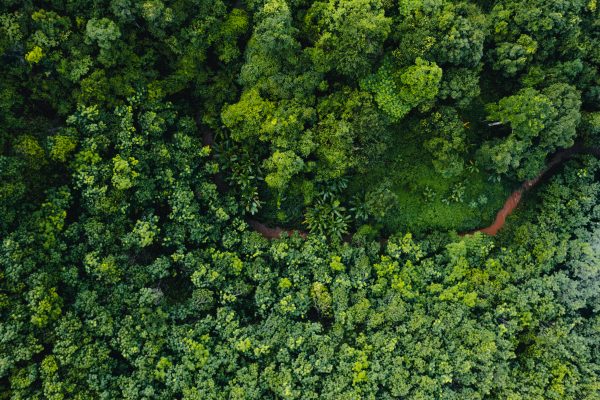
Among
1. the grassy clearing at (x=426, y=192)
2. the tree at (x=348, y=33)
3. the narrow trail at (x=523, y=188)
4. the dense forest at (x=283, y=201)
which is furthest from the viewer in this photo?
the narrow trail at (x=523, y=188)

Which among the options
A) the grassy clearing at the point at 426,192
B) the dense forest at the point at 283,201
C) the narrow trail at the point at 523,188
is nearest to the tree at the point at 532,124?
the dense forest at the point at 283,201

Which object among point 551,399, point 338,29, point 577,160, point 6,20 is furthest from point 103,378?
point 577,160

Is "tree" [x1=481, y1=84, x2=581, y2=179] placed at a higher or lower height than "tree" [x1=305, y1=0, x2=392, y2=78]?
lower

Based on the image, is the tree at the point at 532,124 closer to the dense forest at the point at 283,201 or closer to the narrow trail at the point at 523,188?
the dense forest at the point at 283,201

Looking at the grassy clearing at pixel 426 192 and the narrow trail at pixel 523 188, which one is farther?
the narrow trail at pixel 523 188

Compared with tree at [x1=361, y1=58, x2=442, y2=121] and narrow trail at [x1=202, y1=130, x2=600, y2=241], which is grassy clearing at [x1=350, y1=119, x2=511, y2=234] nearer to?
narrow trail at [x1=202, y1=130, x2=600, y2=241]

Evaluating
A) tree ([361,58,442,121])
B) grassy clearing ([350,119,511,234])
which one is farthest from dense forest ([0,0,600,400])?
grassy clearing ([350,119,511,234])

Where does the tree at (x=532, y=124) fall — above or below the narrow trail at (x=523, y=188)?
above

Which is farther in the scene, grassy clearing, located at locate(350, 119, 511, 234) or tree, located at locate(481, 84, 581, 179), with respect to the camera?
grassy clearing, located at locate(350, 119, 511, 234)

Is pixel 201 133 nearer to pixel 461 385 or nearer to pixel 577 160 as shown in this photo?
pixel 461 385

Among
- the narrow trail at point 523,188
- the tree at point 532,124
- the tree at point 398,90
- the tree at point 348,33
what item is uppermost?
the tree at point 348,33
